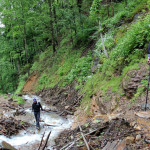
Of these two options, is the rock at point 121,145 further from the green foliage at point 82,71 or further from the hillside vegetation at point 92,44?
the green foliage at point 82,71

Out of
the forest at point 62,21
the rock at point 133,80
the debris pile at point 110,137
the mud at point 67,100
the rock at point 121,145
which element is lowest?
the mud at point 67,100

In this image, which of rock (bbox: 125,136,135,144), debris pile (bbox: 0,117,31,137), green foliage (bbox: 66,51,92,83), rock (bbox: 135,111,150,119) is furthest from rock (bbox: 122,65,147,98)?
green foliage (bbox: 66,51,92,83)

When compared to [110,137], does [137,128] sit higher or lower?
higher

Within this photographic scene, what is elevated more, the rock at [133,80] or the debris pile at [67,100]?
the rock at [133,80]

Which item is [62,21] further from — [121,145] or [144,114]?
[121,145]

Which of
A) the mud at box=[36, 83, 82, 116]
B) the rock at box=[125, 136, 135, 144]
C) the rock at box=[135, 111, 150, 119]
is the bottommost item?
the mud at box=[36, 83, 82, 116]

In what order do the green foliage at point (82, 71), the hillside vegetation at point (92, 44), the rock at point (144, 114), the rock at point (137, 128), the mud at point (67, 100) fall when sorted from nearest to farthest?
the rock at point (137, 128) → the rock at point (144, 114) → the hillside vegetation at point (92, 44) → the mud at point (67, 100) → the green foliage at point (82, 71)

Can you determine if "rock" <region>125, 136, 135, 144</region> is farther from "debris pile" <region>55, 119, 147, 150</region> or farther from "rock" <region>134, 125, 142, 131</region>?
"rock" <region>134, 125, 142, 131</region>

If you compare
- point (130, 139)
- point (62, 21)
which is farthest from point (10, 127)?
point (62, 21)

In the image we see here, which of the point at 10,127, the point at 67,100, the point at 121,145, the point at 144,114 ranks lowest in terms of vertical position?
the point at 67,100

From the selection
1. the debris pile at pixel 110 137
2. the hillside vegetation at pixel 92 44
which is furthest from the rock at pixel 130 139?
the hillside vegetation at pixel 92 44

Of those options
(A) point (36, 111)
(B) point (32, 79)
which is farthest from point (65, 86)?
(B) point (32, 79)

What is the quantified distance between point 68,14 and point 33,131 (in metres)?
13.7

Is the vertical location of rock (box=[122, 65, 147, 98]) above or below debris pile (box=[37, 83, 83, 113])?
above
